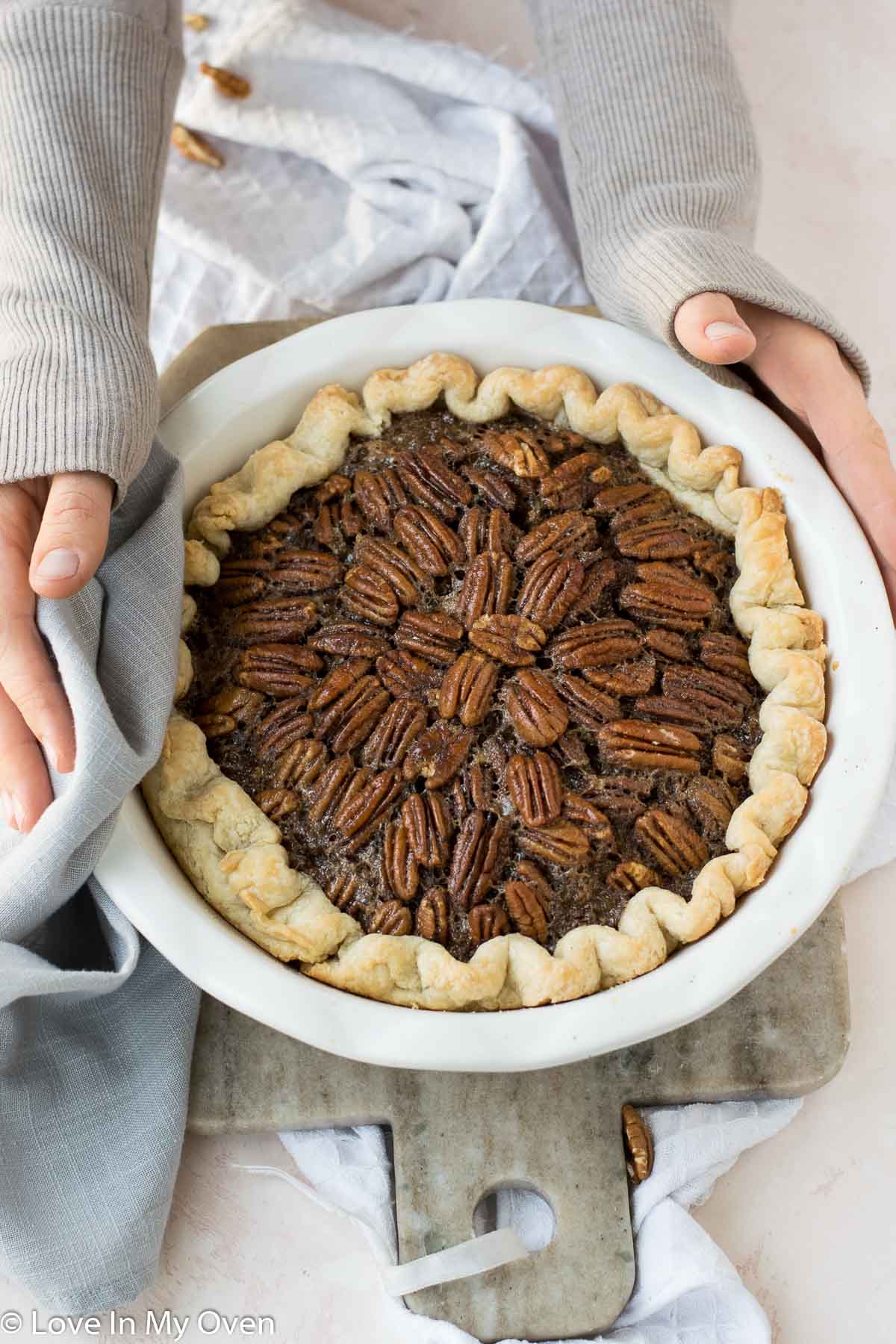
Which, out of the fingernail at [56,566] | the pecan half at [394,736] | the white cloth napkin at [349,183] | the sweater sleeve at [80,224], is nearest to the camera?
the fingernail at [56,566]

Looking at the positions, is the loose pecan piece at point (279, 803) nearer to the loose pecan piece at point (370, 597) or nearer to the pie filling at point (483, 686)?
the pie filling at point (483, 686)

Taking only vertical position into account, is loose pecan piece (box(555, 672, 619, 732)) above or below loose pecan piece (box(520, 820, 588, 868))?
above

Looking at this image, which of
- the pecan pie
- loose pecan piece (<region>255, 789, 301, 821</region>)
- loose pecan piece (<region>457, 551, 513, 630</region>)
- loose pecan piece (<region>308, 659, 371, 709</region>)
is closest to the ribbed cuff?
the pecan pie

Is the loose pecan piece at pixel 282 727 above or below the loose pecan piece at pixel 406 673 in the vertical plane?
below

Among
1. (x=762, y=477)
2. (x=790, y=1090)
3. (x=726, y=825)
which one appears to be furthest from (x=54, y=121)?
(x=790, y=1090)

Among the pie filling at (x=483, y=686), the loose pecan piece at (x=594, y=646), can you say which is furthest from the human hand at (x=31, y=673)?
the loose pecan piece at (x=594, y=646)

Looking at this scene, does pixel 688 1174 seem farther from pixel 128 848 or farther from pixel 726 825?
pixel 128 848

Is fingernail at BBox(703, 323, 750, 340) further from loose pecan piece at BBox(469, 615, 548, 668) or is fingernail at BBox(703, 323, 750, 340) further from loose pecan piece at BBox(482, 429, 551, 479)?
loose pecan piece at BBox(469, 615, 548, 668)
